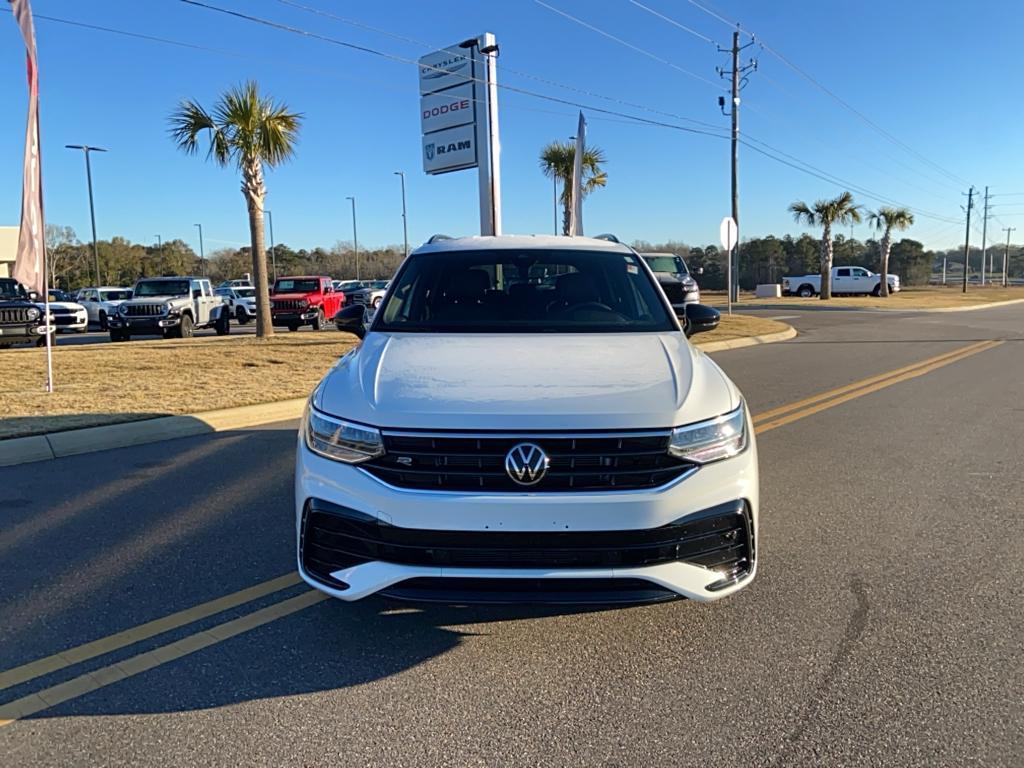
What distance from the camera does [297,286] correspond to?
2452cm

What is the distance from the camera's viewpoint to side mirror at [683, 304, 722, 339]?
4.93m

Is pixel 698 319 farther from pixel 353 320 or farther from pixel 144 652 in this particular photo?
pixel 144 652

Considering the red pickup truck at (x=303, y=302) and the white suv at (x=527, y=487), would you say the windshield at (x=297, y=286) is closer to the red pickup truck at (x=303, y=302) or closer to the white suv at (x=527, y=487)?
the red pickup truck at (x=303, y=302)

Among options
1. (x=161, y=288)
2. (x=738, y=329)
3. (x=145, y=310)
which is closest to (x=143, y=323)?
(x=145, y=310)

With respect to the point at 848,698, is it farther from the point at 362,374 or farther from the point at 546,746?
the point at 362,374

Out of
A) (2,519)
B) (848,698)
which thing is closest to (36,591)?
(2,519)

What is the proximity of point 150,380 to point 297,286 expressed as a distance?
14370 millimetres

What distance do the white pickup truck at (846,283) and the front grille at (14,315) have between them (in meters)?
43.8

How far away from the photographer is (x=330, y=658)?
3113 millimetres

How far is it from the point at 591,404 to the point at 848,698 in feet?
4.76

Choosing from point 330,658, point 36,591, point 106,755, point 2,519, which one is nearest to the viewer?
point 106,755

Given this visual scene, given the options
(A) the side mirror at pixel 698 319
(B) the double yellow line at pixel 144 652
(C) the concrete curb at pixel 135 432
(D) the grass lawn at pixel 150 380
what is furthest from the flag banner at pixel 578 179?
(B) the double yellow line at pixel 144 652

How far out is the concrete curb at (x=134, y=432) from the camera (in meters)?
6.78

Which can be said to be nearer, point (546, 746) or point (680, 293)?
point (546, 746)
